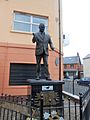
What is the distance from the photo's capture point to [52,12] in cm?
1247

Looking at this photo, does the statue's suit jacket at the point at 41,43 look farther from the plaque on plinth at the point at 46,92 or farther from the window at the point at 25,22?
the window at the point at 25,22

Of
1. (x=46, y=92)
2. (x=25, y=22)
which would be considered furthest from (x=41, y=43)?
(x=25, y=22)

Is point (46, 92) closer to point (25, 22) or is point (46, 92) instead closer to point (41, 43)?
point (41, 43)

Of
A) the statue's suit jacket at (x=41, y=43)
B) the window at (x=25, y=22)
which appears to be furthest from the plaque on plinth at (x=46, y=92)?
the window at (x=25, y=22)

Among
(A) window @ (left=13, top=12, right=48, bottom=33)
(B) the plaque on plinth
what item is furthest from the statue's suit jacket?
(A) window @ (left=13, top=12, right=48, bottom=33)

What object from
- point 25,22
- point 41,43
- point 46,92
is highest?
point 25,22

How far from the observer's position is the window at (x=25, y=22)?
1147 cm

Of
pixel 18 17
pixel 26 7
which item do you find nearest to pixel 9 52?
pixel 18 17

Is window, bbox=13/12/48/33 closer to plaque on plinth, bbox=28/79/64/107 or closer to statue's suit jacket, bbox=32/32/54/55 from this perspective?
statue's suit jacket, bbox=32/32/54/55

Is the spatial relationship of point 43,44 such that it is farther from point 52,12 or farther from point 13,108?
point 52,12

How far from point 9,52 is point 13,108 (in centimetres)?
623

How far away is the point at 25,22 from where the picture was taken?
1175cm

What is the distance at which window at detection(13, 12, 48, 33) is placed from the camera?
11.5m

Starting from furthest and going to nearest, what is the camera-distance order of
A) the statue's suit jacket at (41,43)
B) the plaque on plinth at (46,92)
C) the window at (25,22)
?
the window at (25,22) → the statue's suit jacket at (41,43) → the plaque on plinth at (46,92)
